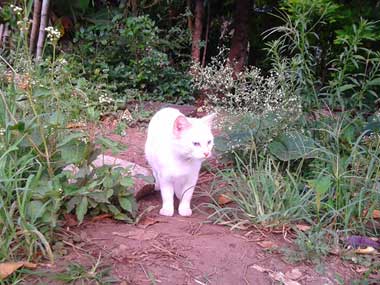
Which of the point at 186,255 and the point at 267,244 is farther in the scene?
the point at 267,244

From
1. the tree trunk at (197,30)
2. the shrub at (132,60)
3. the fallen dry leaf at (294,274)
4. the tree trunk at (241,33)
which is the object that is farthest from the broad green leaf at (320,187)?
the tree trunk at (197,30)

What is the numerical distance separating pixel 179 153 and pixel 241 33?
3.77 m

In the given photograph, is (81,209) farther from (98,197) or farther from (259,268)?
(259,268)

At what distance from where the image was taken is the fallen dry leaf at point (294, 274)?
2560 millimetres

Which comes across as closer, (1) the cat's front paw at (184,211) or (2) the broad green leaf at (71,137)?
(2) the broad green leaf at (71,137)

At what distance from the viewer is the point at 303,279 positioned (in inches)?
101

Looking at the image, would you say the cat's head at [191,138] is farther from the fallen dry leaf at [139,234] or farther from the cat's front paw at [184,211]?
the fallen dry leaf at [139,234]

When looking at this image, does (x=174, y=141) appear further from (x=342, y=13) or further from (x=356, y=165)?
(x=342, y=13)

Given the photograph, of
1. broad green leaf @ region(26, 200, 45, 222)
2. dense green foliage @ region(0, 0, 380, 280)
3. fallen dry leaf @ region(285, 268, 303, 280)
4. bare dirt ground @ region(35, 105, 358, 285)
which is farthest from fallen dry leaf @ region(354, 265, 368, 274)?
broad green leaf @ region(26, 200, 45, 222)

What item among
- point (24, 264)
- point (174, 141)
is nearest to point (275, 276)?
point (174, 141)

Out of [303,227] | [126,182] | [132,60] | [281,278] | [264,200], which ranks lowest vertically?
[281,278]

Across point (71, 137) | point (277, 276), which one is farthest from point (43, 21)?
point (277, 276)

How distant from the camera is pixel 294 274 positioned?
258 cm

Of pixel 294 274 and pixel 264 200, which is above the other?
pixel 264 200
